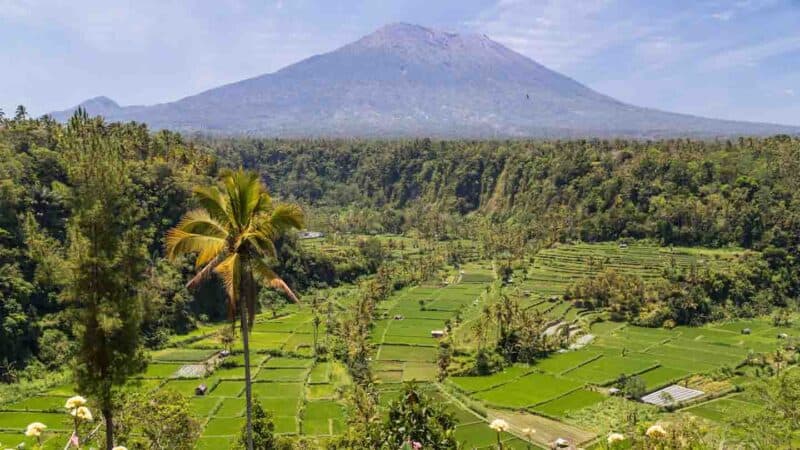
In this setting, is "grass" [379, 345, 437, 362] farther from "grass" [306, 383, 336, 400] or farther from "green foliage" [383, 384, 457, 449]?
"green foliage" [383, 384, 457, 449]

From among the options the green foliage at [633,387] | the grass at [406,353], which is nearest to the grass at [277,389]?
the grass at [406,353]

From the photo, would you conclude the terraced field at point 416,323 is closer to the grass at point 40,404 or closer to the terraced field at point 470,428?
the terraced field at point 470,428

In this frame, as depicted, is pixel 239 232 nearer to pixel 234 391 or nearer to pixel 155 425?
pixel 155 425

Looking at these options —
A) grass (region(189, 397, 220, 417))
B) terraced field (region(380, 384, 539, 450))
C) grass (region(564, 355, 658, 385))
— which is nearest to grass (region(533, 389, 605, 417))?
grass (region(564, 355, 658, 385))

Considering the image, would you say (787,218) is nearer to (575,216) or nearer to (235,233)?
(575,216)

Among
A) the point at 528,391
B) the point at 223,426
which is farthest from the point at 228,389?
the point at 528,391

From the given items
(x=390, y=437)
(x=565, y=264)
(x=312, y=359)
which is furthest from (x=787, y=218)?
(x=390, y=437)

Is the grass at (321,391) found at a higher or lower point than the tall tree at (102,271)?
lower

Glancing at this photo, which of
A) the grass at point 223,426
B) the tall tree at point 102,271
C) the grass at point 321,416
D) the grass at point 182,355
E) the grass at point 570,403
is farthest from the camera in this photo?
the grass at point 182,355
